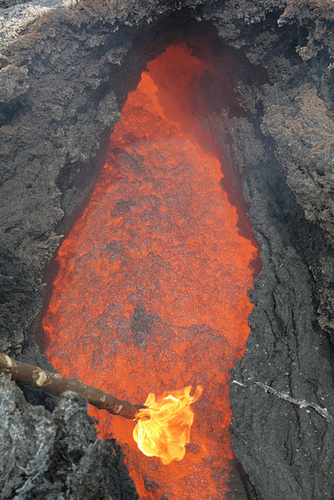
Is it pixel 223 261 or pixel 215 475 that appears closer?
pixel 215 475

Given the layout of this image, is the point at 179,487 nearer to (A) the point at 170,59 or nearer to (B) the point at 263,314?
(B) the point at 263,314

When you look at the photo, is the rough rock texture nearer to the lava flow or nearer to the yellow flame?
the yellow flame

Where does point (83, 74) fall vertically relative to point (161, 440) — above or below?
above

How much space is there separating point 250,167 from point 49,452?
426 cm

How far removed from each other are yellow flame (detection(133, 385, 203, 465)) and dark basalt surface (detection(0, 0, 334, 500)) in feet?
1.70

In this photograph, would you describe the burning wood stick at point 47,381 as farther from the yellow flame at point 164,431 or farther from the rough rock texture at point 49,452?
the yellow flame at point 164,431

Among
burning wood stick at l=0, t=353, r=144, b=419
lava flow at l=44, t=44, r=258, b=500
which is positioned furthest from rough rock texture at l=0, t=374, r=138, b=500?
lava flow at l=44, t=44, r=258, b=500

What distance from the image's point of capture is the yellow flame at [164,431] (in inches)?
151

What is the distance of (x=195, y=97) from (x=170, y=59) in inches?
28.5

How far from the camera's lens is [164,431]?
391 cm

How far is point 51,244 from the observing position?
3.99 m

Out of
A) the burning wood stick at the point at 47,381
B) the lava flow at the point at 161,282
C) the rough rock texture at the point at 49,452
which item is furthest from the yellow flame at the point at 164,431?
the rough rock texture at the point at 49,452

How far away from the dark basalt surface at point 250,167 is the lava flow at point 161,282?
0.55m

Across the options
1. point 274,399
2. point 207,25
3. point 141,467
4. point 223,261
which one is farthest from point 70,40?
point 141,467
